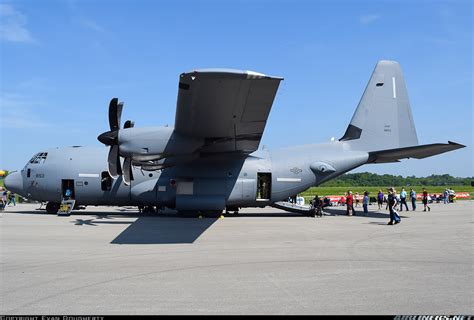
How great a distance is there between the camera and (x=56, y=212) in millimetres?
Result: 21391

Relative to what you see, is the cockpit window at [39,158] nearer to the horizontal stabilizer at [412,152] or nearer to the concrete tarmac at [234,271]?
the concrete tarmac at [234,271]

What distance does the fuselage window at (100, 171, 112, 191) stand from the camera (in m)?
19.9

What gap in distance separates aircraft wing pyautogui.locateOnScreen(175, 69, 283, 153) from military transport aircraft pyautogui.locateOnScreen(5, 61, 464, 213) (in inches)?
35.8

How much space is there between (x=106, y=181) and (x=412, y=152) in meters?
14.9

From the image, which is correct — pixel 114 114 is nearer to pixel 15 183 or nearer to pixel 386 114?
pixel 15 183

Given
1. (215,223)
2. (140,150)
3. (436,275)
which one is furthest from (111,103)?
(436,275)

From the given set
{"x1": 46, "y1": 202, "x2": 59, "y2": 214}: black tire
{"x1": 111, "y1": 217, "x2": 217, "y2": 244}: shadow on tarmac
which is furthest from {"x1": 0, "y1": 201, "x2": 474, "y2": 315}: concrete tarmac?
{"x1": 46, "y1": 202, "x2": 59, "y2": 214}: black tire

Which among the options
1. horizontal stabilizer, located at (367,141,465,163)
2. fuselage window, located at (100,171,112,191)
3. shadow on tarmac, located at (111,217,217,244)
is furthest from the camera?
fuselage window, located at (100,171,112,191)

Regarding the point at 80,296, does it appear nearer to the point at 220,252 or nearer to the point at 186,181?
the point at 220,252

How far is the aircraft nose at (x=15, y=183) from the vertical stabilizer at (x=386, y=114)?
1750 cm

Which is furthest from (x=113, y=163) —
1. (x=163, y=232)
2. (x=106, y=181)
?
(x=163, y=232)

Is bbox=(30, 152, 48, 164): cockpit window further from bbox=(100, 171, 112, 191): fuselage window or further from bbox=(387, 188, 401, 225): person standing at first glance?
bbox=(387, 188, 401, 225): person standing

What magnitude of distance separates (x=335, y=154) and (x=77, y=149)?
13504 mm

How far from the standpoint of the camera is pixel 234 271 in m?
8.03
